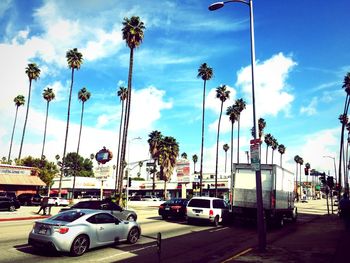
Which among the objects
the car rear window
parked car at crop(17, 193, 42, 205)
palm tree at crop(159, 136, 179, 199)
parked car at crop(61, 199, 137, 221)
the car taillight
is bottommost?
parked car at crop(17, 193, 42, 205)

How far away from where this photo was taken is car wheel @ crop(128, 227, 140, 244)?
1370 centimetres

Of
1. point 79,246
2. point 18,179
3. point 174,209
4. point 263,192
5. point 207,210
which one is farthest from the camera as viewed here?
point 18,179

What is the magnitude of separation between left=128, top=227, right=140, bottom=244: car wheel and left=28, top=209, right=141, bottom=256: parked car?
56 cm

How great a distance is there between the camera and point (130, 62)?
37.6 metres

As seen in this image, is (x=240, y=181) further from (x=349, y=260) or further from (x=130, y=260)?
(x=130, y=260)

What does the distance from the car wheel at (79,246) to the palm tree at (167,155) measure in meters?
56.1

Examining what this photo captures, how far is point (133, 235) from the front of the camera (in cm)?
1388

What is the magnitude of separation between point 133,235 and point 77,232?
3509 millimetres

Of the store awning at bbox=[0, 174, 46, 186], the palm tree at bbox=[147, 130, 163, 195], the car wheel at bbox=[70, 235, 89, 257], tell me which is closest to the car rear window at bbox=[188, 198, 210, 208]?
the car wheel at bbox=[70, 235, 89, 257]

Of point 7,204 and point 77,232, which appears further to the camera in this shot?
point 7,204

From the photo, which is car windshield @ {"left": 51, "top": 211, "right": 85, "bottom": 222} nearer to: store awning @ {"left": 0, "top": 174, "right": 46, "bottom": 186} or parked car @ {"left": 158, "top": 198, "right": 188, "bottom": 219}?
parked car @ {"left": 158, "top": 198, "right": 188, "bottom": 219}

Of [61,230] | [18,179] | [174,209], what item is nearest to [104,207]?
[61,230]

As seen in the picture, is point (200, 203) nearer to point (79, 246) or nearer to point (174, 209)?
point (174, 209)

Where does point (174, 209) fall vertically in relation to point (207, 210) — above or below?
below
